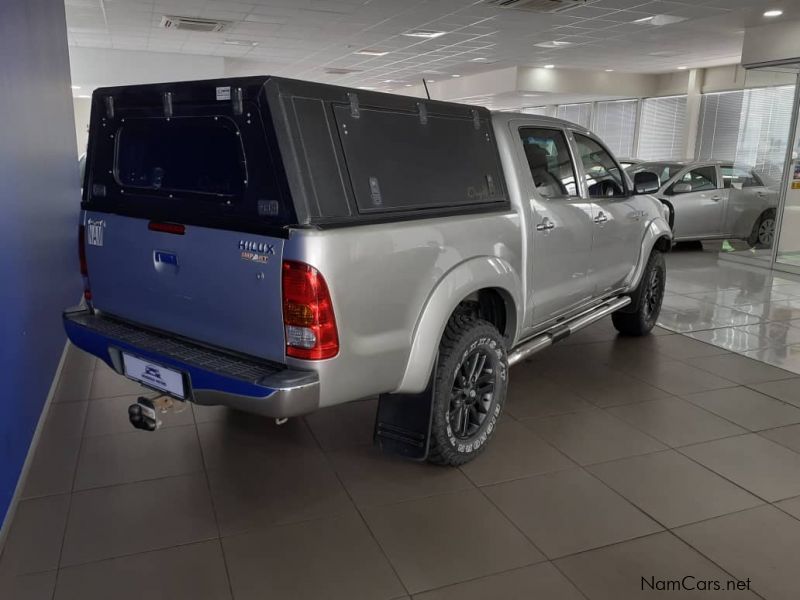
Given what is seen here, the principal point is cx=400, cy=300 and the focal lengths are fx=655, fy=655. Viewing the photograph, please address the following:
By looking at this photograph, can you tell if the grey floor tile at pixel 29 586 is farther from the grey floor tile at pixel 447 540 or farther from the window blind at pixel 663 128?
the window blind at pixel 663 128

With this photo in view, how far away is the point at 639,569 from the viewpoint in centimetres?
260

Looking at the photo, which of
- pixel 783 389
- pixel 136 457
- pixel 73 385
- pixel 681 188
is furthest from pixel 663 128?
pixel 136 457

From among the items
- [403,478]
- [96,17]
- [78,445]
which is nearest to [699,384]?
[403,478]

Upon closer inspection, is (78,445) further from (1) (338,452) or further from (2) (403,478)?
(2) (403,478)

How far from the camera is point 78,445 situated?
3557 millimetres

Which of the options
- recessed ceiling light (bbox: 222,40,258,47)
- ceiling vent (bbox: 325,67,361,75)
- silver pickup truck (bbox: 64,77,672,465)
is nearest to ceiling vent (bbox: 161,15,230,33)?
recessed ceiling light (bbox: 222,40,258,47)

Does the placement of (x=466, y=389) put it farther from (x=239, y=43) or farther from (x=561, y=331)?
(x=239, y=43)

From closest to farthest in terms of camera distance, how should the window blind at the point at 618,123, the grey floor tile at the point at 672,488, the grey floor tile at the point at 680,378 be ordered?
1. the grey floor tile at the point at 672,488
2. the grey floor tile at the point at 680,378
3. the window blind at the point at 618,123

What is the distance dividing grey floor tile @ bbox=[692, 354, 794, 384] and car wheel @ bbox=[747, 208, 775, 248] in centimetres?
579

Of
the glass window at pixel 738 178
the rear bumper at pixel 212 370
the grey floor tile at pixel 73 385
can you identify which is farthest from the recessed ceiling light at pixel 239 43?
the rear bumper at pixel 212 370

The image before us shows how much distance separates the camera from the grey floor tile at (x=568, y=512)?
110 inches

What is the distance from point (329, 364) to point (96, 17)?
10880 mm

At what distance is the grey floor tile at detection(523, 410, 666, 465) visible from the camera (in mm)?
3588

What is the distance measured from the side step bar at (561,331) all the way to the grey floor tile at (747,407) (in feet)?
2.71
